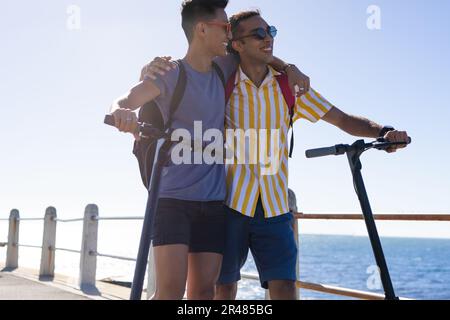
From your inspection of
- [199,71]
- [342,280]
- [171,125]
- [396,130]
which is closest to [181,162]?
[171,125]

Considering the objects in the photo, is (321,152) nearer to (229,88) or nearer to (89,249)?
(229,88)

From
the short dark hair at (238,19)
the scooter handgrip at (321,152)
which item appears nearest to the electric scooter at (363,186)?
the scooter handgrip at (321,152)

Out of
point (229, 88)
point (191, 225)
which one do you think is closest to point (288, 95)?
point (229, 88)

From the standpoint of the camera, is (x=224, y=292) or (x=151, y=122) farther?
(x=224, y=292)

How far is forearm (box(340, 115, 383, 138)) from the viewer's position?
2844 mm

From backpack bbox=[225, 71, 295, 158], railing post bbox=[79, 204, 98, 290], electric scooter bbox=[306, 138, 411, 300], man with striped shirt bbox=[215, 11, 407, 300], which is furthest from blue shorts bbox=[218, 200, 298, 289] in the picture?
railing post bbox=[79, 204, 98, 290]

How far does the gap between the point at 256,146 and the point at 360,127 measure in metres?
0.60

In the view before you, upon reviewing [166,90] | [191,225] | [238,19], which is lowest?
[191,225]

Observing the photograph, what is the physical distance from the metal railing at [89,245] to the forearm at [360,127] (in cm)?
62

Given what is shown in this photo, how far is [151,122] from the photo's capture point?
2424 mm

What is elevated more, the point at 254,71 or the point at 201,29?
the point at 201,29

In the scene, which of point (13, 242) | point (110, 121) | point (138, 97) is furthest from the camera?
point (13, 242)
